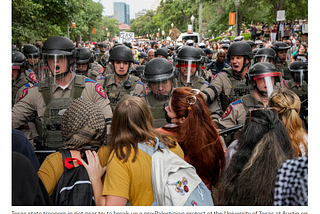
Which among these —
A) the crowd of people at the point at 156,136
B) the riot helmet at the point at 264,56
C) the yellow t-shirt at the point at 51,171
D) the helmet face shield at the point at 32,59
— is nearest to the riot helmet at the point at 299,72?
the riot helmet at the point at 264,56

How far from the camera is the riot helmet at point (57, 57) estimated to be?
12.5 ft

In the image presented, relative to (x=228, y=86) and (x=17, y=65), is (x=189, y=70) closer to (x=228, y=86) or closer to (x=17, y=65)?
(x=228, y=86)

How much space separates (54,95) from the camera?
146 inches

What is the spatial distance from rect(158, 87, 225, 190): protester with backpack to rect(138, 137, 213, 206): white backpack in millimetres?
671

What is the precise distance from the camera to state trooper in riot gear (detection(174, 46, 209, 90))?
495 centimetres

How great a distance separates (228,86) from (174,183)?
3197 mm

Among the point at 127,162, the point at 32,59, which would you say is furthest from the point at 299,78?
the point at 32,59

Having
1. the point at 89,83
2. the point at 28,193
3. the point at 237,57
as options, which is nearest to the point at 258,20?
the point at 237,57

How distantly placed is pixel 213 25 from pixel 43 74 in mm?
28460

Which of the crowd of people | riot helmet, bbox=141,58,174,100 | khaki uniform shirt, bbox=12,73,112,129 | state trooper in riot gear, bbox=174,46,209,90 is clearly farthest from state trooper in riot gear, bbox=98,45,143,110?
khaki uniform shirt, bbox=12,73,112,129

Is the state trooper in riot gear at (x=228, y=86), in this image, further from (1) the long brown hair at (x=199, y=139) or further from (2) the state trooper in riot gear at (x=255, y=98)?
(1) the long brown hair at (x=199, y=139)

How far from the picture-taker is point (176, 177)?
1945mm

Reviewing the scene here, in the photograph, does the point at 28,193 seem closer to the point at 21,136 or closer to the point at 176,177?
the point at 21,136

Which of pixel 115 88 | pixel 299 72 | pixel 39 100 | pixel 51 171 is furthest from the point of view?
pixel 299 72
